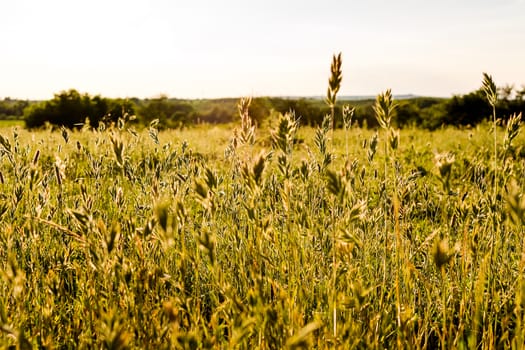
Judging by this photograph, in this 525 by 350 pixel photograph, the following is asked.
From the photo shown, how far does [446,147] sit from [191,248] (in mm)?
7607

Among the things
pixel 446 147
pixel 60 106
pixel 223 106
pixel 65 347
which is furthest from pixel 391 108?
pixel 223 106

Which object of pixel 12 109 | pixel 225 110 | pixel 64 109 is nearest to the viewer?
pixel 64 109

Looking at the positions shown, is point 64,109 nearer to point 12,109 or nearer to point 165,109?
point 165,109

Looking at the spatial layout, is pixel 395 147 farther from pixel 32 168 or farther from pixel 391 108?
pixel 32 168

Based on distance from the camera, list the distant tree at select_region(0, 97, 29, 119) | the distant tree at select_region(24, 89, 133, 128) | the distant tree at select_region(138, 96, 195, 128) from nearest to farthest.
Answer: the distant tree at select_region(138, 96, 195, 128) → the distant tree at select_region(24, 89, 133, 128) → the distant tree at select_region(0, 97, 29, 119)

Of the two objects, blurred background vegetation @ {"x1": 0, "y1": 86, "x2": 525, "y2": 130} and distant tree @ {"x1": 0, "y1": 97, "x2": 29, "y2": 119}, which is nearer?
blurred background vegetation @ {"x1": 0, "y1": 86, "x2": 525, "y2": 130}

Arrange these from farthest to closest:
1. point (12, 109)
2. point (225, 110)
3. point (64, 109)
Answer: point (12, 109) → point (225, 110) → point (64, 109)

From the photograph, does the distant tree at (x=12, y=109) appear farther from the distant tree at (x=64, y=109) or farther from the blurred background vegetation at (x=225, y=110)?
the distant tree at (x=64, y=109)

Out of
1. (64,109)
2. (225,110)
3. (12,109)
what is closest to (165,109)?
(225,110)

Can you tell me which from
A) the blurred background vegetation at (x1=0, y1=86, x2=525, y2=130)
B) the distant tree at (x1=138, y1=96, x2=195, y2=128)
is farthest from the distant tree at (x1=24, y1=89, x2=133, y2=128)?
the distant tree at (x1=138, y1=96, x2=195, y2=128)

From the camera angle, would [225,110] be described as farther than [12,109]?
No

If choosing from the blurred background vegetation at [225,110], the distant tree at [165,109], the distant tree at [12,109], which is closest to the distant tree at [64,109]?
the blurred background vegetation at [225,110]

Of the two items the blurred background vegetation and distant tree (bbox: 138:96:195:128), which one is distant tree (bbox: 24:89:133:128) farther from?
distant tree (bbox: 138:96:195:128)

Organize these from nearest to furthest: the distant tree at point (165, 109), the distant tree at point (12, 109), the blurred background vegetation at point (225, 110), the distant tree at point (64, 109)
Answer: the blurred background vegetation at point (225, 110) → the distant tree at point (165, 109) → the distant tree at point (64, 109) → the distant tree at point (12, 109)
